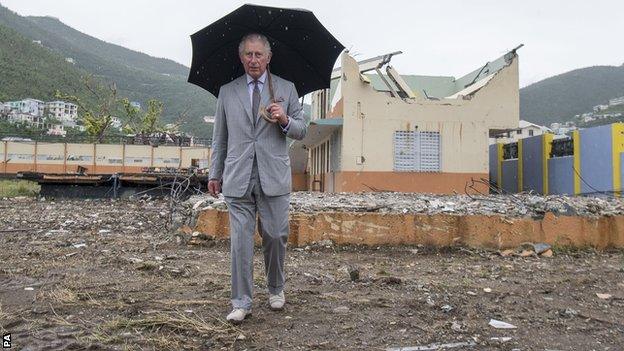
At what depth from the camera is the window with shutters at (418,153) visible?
16.3 m

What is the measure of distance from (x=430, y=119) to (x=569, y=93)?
379ft

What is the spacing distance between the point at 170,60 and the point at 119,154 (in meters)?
150

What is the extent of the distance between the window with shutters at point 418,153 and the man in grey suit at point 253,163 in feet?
43.4

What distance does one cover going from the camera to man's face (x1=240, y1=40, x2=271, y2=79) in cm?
322

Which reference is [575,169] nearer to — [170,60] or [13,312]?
[13,312]

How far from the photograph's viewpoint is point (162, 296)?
11.9 ft

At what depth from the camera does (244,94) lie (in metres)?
3.28

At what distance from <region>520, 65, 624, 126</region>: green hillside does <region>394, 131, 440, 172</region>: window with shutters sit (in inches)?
3693

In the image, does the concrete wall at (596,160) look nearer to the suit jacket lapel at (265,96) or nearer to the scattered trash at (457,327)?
the scattered trash at (457,327)

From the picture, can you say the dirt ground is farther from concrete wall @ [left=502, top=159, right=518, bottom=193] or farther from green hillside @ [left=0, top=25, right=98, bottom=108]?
green hillside @ [left=0, top=25, right=98, bottom=108]

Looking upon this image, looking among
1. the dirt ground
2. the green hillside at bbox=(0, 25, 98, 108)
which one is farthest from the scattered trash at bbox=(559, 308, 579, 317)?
the green hillside at bbox=(0, 25, 98, 108)

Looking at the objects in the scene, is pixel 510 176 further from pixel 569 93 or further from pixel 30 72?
pixel 569 93

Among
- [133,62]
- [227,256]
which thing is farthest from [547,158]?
[133,62]

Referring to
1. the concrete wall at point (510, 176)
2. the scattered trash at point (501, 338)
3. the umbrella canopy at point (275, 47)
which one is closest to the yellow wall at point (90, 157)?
the concrete wall at point (510, 176)
